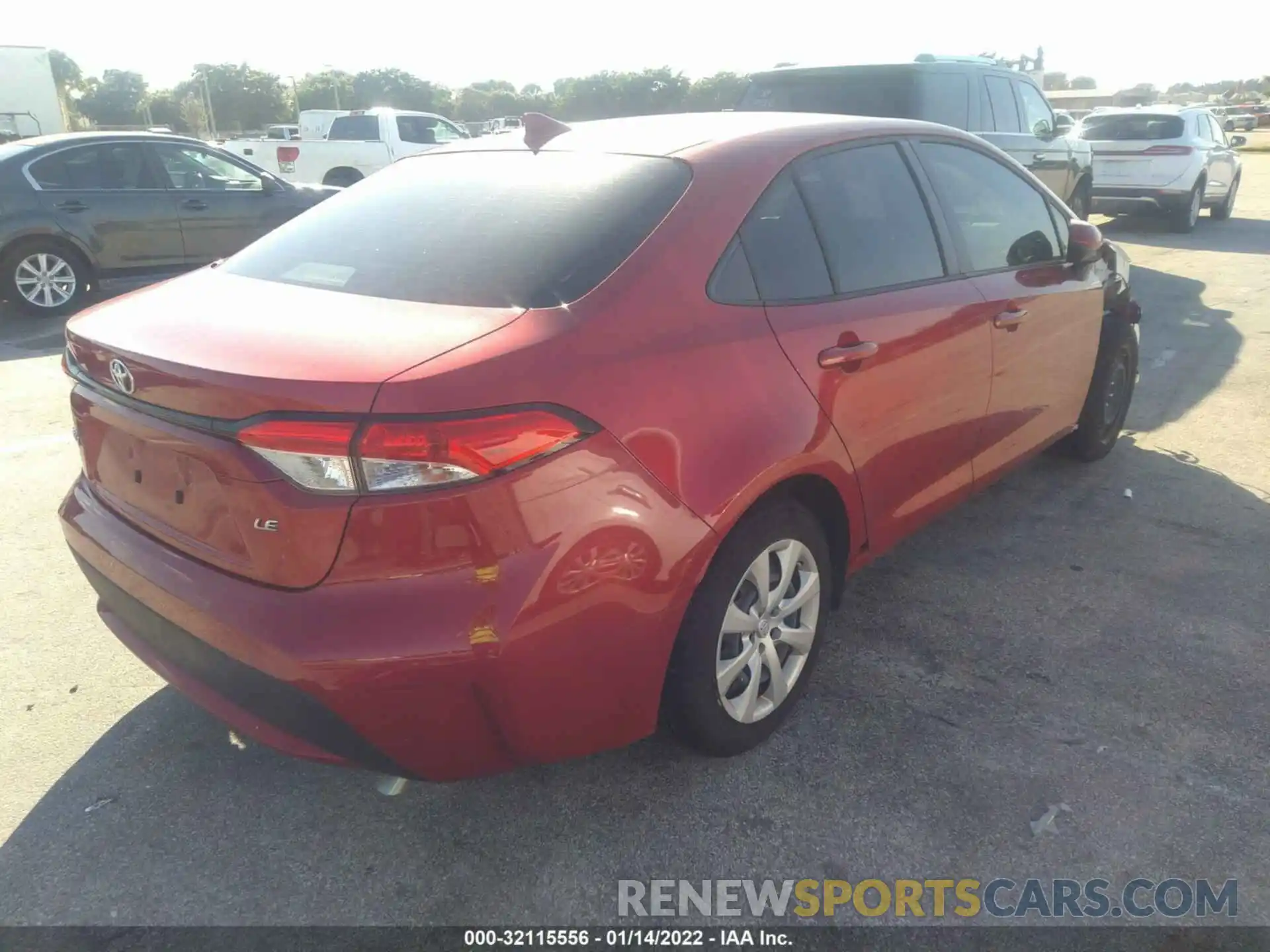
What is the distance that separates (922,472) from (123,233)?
820cm

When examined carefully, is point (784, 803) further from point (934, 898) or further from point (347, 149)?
point (347, 149)

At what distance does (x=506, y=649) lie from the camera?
198 centimetres

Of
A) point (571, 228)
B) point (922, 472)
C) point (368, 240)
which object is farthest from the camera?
point (922, 472)

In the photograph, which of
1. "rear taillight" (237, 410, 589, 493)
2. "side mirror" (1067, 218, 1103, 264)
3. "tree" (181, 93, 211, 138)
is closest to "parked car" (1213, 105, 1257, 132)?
"side mirror" (1067, 218, 1103, 264)

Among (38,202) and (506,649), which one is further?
(38,202)

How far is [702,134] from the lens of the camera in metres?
2.84

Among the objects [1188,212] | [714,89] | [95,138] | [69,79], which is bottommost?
[1188,212]

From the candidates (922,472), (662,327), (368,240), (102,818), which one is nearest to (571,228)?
(662,327)

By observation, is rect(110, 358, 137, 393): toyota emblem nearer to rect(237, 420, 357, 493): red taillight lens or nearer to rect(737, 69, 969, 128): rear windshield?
rect(237, 420, 357, 493): red taillight lens

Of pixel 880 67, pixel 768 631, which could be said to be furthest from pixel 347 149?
pixel 768 631

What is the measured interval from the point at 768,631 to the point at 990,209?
2.02 metres

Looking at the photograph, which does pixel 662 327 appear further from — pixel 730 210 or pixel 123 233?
pixel 123 233

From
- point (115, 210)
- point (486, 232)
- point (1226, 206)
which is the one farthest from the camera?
point (1226, 206)

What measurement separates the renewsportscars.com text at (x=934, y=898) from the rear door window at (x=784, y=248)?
Result: 1488 mm
